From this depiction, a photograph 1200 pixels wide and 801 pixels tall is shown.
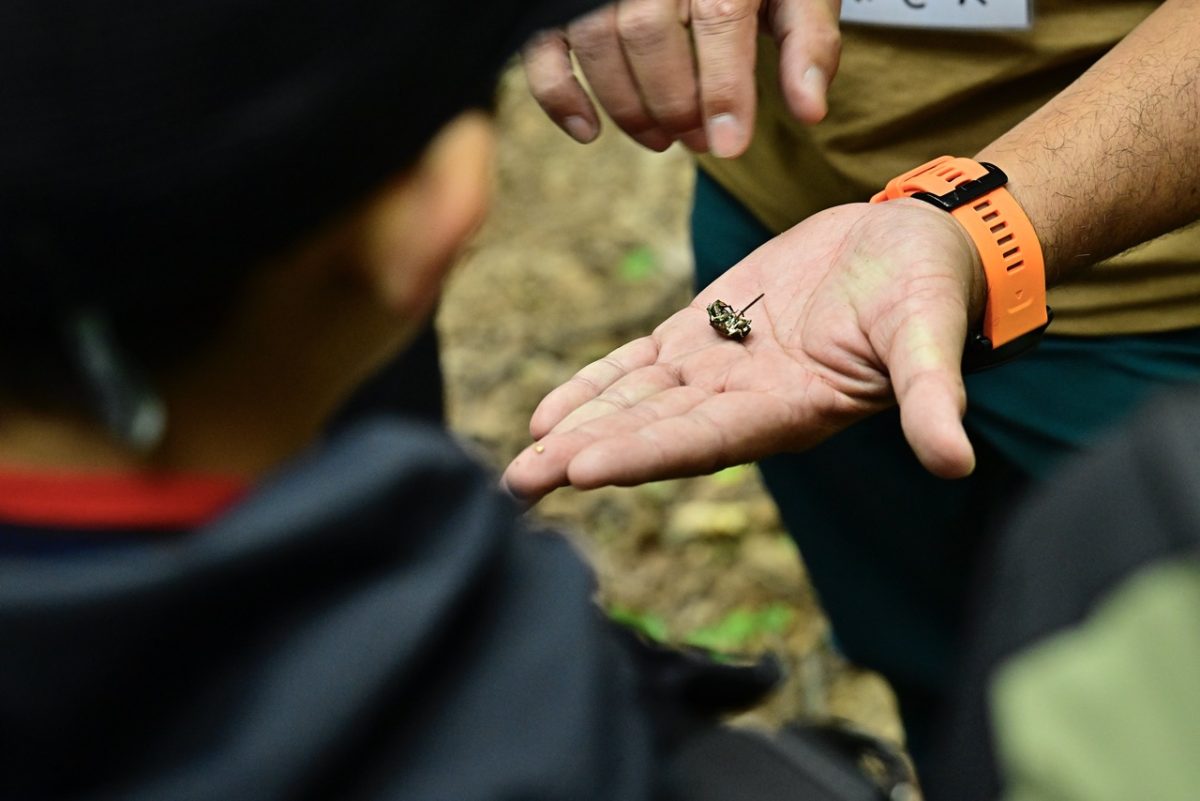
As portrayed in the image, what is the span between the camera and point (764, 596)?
116 inches

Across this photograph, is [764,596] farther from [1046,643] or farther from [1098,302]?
[1046,643]

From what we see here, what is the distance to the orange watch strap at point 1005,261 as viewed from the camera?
162 centimetres

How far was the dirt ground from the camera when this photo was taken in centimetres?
286

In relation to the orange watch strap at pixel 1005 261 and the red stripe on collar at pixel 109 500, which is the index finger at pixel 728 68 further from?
the red stripe on collar at pixel 109 500

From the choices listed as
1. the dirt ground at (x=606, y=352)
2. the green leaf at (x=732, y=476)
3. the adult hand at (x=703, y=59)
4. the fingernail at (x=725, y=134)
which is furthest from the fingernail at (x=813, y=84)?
the green leaf at (x=732, y=476)

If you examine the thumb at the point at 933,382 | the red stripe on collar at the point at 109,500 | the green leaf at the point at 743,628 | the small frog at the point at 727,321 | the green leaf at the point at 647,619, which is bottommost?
the green leaf at the point at 743,628

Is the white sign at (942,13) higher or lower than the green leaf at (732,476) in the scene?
higher

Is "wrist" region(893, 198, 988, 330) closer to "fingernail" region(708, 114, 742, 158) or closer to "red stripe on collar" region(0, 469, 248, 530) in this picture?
"fingernail" region(708, 114, 742, 158)

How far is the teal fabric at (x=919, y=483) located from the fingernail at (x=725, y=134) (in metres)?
0.33

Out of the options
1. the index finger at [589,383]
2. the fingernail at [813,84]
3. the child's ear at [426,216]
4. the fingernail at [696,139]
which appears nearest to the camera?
the child's ear at [426,216]

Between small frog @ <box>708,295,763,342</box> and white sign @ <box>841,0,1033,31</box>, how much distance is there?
465 millimetres

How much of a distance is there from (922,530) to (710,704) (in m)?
0.93

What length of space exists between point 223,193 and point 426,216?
0.58ft

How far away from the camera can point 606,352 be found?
3584 mm
